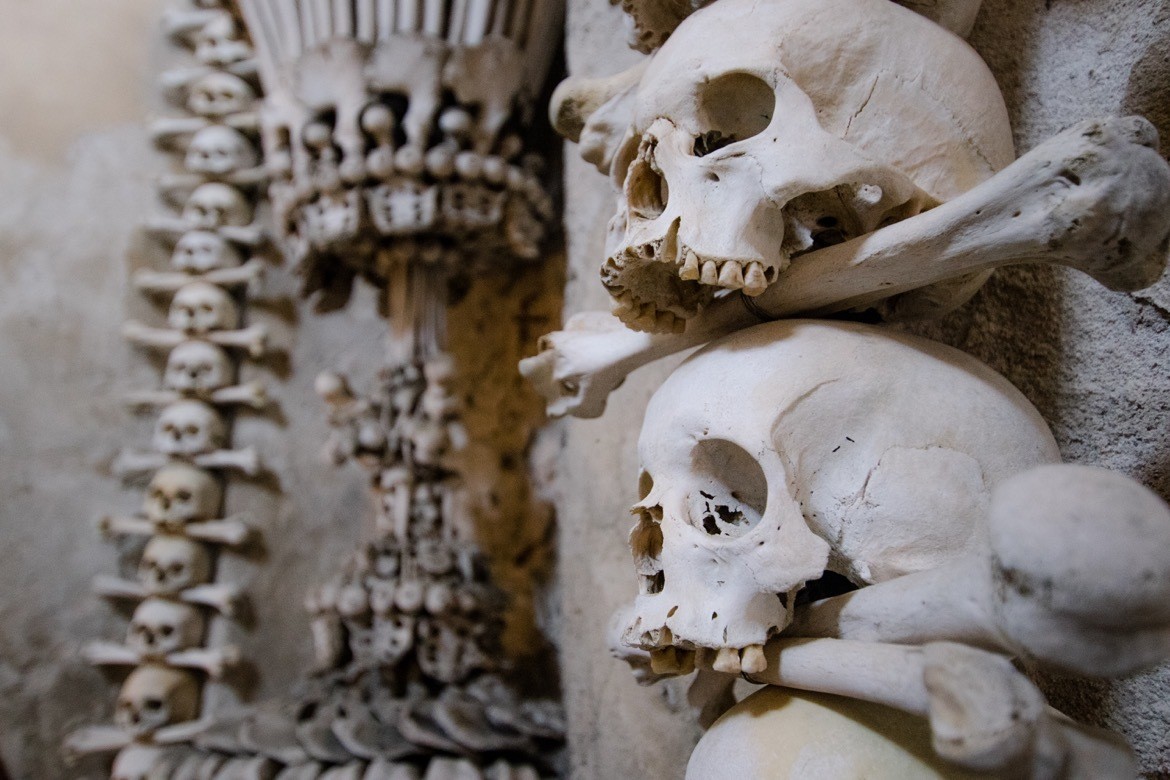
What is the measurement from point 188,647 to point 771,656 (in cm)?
129

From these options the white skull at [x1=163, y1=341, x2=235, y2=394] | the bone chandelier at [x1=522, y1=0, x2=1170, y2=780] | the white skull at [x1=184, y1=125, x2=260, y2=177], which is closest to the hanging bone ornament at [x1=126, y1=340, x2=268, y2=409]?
the white skull at [x1=163, y1=341, x2=235, y2=394]

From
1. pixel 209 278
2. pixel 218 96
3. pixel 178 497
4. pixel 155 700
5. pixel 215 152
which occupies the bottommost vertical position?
pixel 155 700

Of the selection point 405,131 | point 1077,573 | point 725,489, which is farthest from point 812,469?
point 405,131

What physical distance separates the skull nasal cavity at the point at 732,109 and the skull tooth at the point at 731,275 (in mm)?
106

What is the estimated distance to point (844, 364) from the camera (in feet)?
1.59

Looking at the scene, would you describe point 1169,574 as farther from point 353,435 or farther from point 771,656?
point 353,435

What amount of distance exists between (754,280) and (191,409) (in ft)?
4.34

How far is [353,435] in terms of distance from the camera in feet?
4.20

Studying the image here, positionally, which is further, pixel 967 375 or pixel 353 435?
pixel 353 435

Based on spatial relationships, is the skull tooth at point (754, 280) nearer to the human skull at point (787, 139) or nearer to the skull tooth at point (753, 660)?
the human skull at point (787, 139)

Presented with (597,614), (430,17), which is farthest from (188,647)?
(430,17)

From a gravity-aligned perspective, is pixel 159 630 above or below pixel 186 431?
below

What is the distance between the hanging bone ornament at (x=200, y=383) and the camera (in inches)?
61.3

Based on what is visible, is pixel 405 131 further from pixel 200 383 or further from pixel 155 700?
pixel 155 700
